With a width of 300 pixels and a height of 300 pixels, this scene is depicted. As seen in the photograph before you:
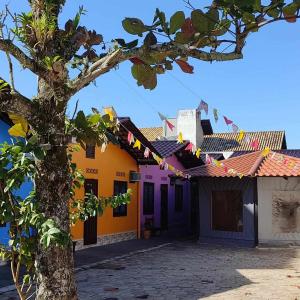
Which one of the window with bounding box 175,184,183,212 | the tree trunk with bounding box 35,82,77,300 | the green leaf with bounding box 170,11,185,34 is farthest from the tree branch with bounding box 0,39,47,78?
the window with bounding box 175,184,183,212

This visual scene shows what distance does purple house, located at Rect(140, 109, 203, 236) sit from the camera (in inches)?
806

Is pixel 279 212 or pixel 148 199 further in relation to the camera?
pixel 148 199

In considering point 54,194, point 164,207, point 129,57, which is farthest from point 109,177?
point 129,57

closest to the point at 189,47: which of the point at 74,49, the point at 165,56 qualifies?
the point at 165,56

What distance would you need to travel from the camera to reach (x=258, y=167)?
17438mm

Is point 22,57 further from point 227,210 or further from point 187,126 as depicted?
point 187,126

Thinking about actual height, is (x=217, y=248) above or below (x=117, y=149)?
below

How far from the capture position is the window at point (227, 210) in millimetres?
17631

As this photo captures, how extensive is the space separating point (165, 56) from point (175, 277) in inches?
333

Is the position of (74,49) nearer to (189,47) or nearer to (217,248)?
(189,47)

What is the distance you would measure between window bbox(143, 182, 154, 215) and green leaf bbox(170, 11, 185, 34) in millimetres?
18027

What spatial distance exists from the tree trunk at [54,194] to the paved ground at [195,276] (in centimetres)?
565

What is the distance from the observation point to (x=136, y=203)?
19.3 metres

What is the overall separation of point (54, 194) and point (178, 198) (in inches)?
855
